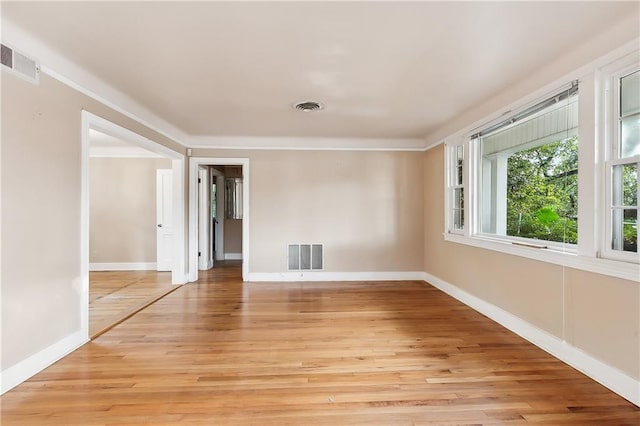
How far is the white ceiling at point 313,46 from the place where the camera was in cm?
184

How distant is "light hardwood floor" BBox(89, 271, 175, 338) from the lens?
3402 millimetres

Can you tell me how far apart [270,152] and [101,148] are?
3.51 metres

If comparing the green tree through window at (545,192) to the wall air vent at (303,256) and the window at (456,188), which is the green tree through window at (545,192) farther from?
the wall air vent at (303,256)

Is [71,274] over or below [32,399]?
over

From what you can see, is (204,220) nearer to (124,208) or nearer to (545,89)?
(124,208)

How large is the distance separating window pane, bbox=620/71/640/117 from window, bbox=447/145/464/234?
2026mm

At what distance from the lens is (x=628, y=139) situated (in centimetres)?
206

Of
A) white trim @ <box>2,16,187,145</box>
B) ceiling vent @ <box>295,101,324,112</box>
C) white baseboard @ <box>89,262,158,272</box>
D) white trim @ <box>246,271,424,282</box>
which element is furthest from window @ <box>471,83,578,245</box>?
white baseboard @ <box>89,262,158,272</box>

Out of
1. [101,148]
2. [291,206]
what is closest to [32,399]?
[291,206]

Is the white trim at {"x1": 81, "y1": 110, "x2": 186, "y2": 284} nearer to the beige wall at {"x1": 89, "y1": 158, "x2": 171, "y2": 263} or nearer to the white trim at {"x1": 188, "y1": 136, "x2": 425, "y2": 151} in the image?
the white trim at {"x1": 188, "y1": 136, "x2": 425, "y2": 151}

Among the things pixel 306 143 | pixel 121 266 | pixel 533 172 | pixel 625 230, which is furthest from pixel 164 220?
pixel 625 230

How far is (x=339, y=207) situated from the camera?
5.27 meters

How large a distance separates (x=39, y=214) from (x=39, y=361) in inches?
42.6

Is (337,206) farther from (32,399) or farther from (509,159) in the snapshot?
(32,399)
